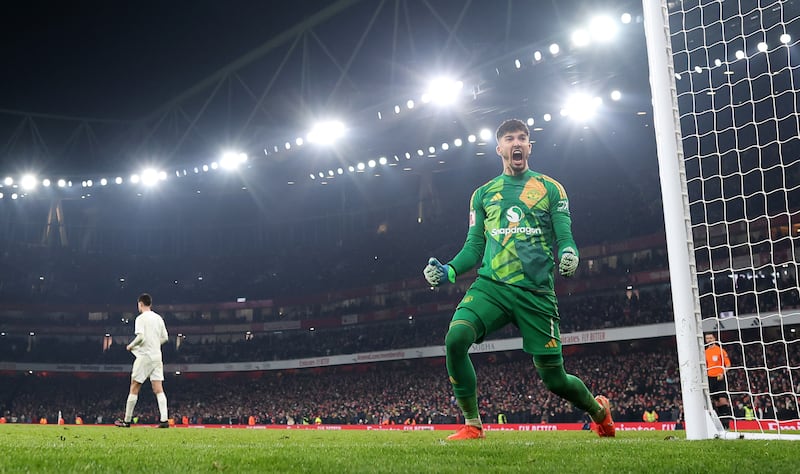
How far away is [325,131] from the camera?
28359mm

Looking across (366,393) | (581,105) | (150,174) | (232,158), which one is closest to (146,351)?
(232,158)

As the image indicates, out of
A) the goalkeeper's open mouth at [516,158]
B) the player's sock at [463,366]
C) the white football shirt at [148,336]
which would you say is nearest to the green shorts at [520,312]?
the player's sock at [463,366]

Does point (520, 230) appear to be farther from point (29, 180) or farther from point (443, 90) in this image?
point (29, 180)

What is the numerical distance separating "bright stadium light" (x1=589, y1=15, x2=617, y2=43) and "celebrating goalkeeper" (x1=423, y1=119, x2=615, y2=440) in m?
16.0

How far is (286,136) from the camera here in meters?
31.1

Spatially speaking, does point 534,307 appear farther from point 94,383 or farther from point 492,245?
point 94,383

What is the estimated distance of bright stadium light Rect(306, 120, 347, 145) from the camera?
27.8m

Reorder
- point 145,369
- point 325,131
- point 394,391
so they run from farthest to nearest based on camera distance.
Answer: point 394,391, point 325,131, point 145,369

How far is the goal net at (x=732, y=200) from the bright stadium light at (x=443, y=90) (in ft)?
24.4

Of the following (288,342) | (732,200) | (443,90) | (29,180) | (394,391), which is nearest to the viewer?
(732,200)

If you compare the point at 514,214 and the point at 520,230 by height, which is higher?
the point at 514,214

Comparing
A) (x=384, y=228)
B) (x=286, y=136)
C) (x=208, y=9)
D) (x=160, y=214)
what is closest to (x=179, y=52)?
(x=208, y=9)

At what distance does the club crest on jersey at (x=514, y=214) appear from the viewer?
505 cm

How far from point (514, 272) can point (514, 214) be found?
17.9 inches
